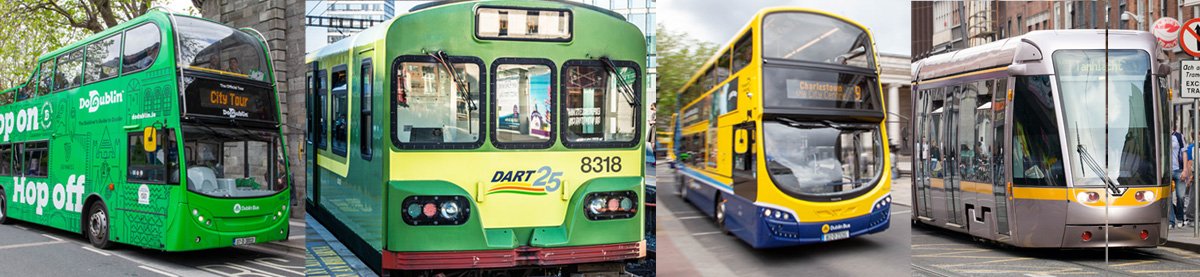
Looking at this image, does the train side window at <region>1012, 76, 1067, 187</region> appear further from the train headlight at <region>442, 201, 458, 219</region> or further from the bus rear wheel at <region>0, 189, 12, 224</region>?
the bus rear wheel at <region>0, 189, 12, 224</region>

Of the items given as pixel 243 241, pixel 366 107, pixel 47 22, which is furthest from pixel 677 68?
pixel 47 22

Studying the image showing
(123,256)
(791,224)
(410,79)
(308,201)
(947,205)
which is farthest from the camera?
(123,256)

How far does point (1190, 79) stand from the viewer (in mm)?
4320

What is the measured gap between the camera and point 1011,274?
3.96 m

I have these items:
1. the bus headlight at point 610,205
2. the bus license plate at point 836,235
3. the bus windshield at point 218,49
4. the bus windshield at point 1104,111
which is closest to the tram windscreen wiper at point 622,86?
the bus headlight at point 610,205

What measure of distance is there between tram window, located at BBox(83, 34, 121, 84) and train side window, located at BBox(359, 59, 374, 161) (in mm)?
5925

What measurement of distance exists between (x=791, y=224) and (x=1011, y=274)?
2.56 m

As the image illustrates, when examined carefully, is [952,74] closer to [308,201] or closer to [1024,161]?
[1024,161]

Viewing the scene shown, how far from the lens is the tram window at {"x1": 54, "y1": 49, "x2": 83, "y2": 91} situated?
25.8ft

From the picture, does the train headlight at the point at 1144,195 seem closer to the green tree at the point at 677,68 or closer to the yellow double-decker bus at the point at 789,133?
the yellow double-decker bus at the point at 789,133

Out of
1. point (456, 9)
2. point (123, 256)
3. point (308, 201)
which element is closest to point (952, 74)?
point (456, 9)

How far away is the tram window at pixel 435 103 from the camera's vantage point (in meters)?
2.62

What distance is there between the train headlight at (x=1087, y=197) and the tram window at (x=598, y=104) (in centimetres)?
254

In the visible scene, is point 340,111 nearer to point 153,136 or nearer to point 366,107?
point 366,107
